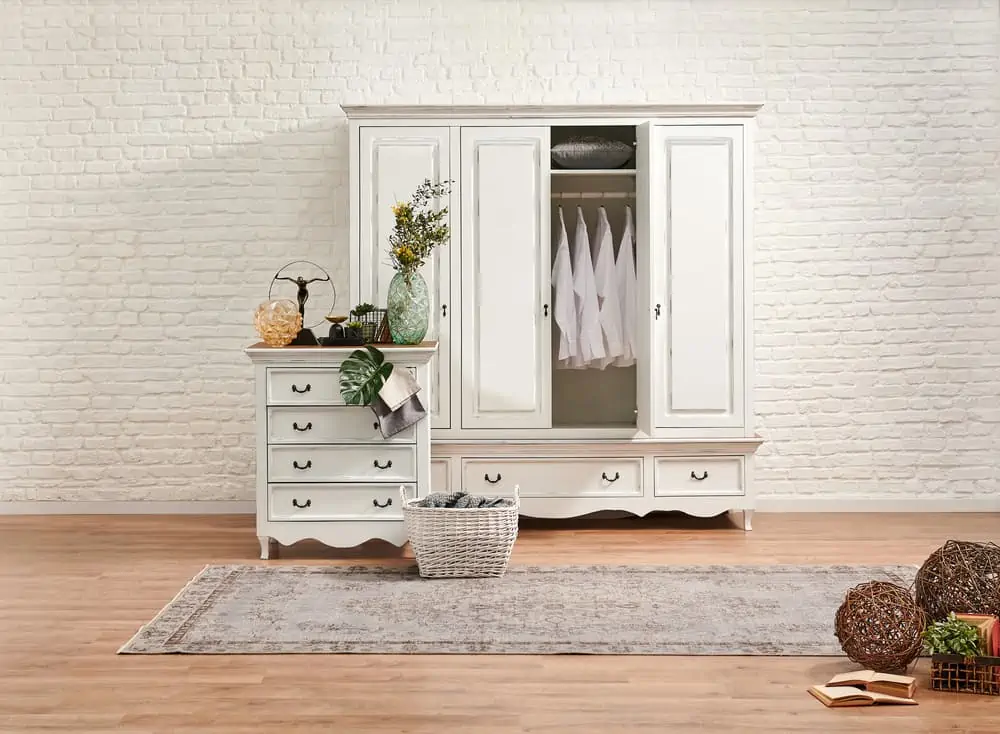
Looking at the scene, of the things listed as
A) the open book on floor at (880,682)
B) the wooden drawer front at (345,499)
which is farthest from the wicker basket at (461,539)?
the open book on floor at (880,682)

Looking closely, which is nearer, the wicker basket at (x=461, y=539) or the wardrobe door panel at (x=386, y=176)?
the wicker basket at (x=461, y=539)

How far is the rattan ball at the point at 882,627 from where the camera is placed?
2994 mm

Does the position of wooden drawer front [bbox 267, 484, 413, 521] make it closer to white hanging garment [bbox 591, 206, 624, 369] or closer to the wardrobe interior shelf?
white hanging garment [bbox 591, 206, 624, 369]

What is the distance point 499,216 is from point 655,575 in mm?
1945

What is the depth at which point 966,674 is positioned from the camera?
2.95 metres

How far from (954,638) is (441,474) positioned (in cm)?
267

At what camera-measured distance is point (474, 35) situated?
5598 millimetres

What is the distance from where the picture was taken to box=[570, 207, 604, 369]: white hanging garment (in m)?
5.23

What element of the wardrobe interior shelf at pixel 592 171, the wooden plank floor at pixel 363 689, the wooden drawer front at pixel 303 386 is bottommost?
the wooden plank floor at pixel 363 689

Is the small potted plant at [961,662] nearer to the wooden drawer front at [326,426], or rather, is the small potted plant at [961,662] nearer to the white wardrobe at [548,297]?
the white wardrobe at [548,297]

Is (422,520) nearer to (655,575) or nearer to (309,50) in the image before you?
(655,575)

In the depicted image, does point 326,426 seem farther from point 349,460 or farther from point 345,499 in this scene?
point 345,499

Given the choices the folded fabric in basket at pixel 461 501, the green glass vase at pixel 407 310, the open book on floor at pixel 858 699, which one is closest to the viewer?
the open book on floor at pixel 858 699

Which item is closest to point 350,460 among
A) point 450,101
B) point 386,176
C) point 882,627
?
point 386,176
